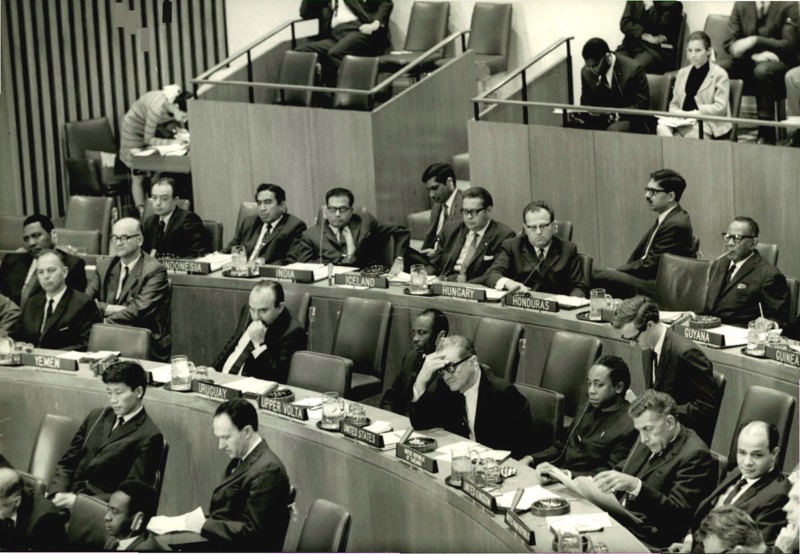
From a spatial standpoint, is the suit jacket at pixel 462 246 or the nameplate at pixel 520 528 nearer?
the nameplate at pixel 520 528

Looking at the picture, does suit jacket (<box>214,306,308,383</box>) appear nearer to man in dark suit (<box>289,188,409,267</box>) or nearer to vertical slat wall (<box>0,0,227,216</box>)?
man in dark suit (<box>289,188,409,267</box>)

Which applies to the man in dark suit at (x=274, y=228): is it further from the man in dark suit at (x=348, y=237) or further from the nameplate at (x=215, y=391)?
the nameplate at (x=215, y=391)

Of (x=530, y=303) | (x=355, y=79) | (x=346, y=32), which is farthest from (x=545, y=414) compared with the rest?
(x=346, y=32)

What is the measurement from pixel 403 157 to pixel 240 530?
4886 mm

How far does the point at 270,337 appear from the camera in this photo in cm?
611

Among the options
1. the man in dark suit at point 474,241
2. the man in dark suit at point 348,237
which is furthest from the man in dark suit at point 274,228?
the man in dark suit at point 474,241

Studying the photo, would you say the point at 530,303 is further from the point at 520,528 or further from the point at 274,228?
the point at 520,528

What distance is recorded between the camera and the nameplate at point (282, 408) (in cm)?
511

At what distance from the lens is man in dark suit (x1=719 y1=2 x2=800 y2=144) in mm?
8078

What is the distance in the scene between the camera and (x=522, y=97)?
8.65 m

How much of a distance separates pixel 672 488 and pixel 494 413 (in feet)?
2.78

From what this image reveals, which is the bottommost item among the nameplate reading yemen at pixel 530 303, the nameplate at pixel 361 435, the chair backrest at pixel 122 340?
the nameplate at pixel 361 435

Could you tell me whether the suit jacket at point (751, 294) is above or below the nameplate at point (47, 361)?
above

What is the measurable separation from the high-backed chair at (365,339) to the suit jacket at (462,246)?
Result: 803 mm
